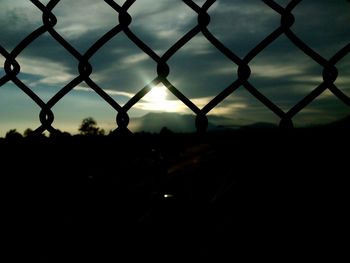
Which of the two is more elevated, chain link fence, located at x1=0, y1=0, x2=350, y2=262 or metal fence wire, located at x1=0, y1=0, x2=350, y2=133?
metal fence wire, located at x1=0, y1=0, x2=350, y2=133

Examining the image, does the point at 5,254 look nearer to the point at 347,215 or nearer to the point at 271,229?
the point at 271,229

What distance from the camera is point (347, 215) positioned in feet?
4.38

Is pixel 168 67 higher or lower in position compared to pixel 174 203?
higher

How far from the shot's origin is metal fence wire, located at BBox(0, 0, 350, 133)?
1314 millimetres

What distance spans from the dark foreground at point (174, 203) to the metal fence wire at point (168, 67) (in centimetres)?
10

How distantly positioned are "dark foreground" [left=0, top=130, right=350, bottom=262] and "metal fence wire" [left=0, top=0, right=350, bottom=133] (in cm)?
10

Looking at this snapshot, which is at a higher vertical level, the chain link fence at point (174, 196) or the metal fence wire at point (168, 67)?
the metal fence wire at point (168, 67)

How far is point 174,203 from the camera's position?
1494 millimetres

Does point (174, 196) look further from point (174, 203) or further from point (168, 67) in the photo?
point (168, 67)

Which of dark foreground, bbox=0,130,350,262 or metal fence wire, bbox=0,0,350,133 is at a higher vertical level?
metal fence wire, bbox=0,0,350,133

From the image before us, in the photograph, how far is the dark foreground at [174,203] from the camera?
135 cm

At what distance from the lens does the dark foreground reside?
4.43ft

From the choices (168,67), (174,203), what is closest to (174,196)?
(174,203)

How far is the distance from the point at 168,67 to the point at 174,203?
20.2 inches
